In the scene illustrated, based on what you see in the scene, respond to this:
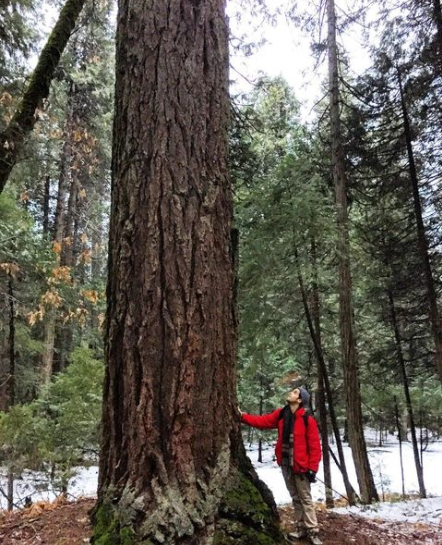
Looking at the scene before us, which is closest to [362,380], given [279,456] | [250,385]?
[250,385]

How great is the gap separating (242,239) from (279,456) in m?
4.74

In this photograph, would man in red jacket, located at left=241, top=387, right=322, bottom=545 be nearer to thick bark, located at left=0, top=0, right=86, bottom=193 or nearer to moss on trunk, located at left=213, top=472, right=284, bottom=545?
moss on trunk, located at left=213, top=472, right=284, bottom=545

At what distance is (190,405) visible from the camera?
7.36ft

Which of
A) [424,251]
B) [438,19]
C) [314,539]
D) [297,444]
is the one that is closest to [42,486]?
[297,444]

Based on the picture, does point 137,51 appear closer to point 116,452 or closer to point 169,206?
point 169,206

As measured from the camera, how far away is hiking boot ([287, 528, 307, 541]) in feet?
11.3

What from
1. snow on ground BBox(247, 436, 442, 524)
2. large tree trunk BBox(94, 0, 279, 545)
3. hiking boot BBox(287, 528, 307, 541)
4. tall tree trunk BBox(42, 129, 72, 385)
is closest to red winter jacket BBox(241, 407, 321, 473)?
Result: hiking boot BBox(287, 528, 307, 541)

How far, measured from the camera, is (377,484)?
54.6ft

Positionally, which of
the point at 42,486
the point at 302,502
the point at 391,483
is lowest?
the point at 391,483

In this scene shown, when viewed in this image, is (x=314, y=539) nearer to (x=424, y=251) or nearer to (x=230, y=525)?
(x=230, y=525)

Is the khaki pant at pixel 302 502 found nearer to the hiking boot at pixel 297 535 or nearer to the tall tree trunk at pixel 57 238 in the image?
the hiking boot at pixel 297 535

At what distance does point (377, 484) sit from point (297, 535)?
1502 cm

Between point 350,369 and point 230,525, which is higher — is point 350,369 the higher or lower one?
the higher one

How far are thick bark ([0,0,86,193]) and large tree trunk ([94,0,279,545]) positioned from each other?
2858 millimetres
